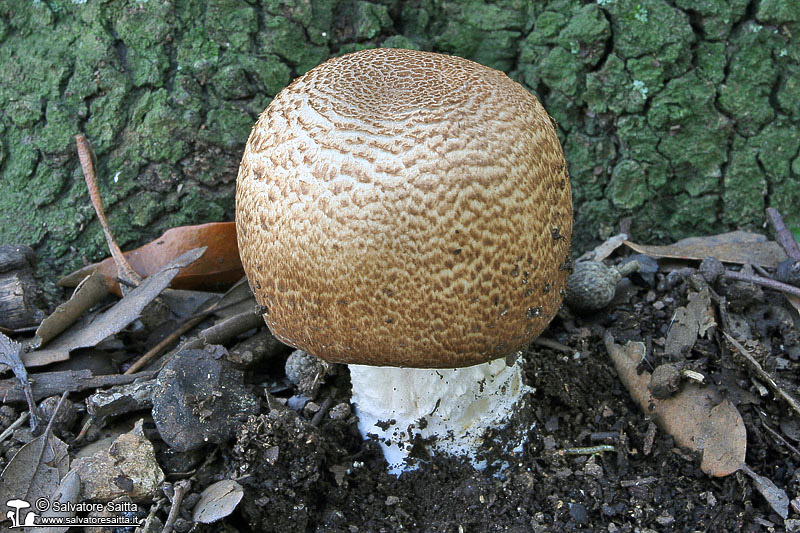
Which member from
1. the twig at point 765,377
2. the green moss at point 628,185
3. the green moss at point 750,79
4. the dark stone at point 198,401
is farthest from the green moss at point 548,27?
the dark stone at point 198,401

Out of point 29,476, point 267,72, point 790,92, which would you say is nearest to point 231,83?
point 267,72

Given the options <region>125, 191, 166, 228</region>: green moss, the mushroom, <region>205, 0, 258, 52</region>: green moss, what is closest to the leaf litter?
<region>125, 191, 166, 228</region>: green moss

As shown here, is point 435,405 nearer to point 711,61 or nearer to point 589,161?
point 589,161

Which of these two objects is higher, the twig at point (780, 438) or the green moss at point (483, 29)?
the green moss at point (483, 29)

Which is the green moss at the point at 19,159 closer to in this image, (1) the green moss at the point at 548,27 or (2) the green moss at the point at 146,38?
(2) the green moss at the point at 146,38

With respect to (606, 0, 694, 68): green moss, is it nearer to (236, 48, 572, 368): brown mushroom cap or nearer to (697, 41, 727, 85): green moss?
(697, 41, 727, 85): green moss

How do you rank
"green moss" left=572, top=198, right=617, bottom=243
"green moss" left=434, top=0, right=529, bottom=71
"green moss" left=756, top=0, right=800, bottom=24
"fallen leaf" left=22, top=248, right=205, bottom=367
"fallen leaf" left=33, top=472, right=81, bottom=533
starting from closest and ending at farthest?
"fallen leaf" left=33, top=472, right=81, bottom=533
"fallen leaf" left=22, top=248, right=205, bottom=367
"green moss" left=756, top=0, right=800, bottom=24
"green moss" left=434, top=0, right=529, bottom=71
"green moss" left=572, top=198, right=617, bottom=243
